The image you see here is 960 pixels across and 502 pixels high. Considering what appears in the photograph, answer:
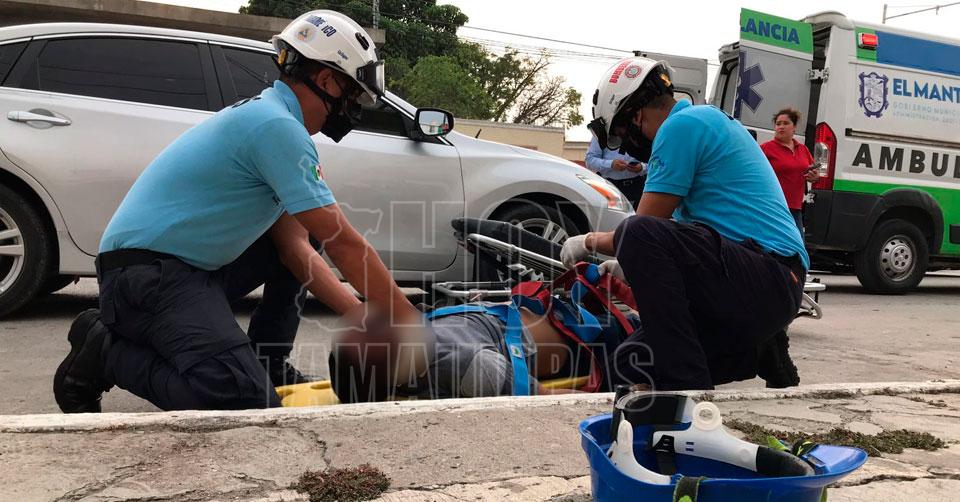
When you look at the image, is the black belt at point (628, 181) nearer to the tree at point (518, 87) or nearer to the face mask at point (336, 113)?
the face mask at point (336, 113)

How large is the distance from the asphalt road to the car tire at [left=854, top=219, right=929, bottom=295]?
3.50ft

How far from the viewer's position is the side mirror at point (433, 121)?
484cm

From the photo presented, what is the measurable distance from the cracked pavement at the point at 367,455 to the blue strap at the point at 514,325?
9.3 inches

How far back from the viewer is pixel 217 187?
2486 mm

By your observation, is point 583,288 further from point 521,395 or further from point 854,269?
point 854,269

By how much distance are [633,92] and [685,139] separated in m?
0.34

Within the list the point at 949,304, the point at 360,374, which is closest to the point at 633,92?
the point at 360,374

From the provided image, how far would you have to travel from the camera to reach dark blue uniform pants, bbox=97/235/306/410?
2.35 meters

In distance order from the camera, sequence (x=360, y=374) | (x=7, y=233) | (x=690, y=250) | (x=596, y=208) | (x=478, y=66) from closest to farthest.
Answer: (x=360, y=374) → (x=690, y=250) → (x=7, y=233) → (x=596, y=208) → (x=478, y=66)

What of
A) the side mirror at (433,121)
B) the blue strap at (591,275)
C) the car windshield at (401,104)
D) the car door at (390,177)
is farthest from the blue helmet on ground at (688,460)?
the car windshield at (401,104)

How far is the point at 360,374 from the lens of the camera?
2436mm

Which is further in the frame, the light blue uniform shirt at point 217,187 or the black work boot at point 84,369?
the black work boot at point 84,369

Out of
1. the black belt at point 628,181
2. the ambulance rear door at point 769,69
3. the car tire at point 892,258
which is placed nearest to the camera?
the black belt at point 628,181

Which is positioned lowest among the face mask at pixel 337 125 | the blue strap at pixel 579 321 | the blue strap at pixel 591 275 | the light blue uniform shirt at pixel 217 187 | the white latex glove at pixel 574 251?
the blue strap at pixel 579 321
